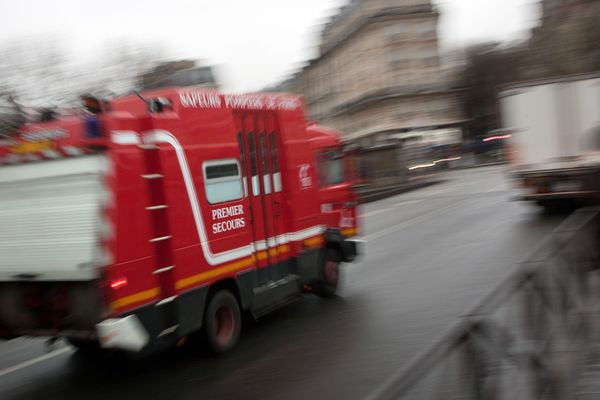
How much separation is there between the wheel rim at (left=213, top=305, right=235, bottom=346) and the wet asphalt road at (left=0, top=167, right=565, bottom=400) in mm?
193

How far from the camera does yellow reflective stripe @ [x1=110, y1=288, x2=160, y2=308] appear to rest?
5520 millimetres

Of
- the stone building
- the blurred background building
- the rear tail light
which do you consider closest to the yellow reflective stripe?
the rear tail light

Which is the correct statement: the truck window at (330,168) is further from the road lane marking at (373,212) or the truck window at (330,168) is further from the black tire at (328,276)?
the road lane marking at (373,212)

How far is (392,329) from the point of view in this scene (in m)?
7.31

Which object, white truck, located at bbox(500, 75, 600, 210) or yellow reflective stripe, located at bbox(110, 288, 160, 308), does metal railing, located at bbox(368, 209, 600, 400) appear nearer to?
yellow reflective stripe, located at bbox(110, 288, 160, 308)

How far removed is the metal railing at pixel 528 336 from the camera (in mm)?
2777

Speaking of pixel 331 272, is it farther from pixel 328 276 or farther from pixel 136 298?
pixel 136 298

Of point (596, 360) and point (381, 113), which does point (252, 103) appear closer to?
point (596, 360)

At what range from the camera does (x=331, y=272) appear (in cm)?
927

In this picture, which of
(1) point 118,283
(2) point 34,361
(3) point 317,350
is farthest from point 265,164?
(2) point 34,361

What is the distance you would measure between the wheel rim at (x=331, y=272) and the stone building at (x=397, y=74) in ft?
197

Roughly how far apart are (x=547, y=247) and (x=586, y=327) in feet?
3.51

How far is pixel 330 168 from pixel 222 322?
10.9ft

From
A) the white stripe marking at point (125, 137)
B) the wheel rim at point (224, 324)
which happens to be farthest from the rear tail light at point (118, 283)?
the wheel rim at point (224, 324)
